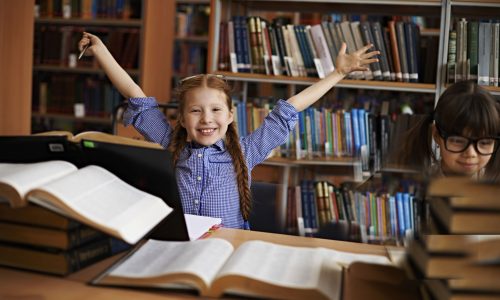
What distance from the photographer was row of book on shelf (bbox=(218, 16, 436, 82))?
2.97 metres

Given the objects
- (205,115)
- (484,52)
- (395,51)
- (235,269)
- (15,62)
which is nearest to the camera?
(235,269)

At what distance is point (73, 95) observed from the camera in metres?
5.25

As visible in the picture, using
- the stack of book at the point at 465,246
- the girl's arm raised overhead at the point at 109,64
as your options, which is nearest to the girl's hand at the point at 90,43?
the girl's arm raised overhead at the point at 109,64

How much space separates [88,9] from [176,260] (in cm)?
451

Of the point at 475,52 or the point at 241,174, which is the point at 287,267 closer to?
the point at 241,174

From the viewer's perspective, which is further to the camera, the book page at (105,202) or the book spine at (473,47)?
the book spine at (473,47)

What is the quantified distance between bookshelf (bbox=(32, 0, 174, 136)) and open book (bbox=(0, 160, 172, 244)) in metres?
3.73

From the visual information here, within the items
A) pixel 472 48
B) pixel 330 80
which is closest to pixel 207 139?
pixel 330 80

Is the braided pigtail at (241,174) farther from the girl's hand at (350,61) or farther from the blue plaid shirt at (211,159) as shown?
the girl's hand at (350,61)

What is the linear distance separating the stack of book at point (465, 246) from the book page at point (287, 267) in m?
0.18

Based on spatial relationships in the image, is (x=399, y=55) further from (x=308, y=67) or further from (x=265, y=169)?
(x=265, y=169)

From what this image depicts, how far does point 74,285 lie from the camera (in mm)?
961

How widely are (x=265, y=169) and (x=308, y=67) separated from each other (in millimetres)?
597

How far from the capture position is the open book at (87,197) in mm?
903
